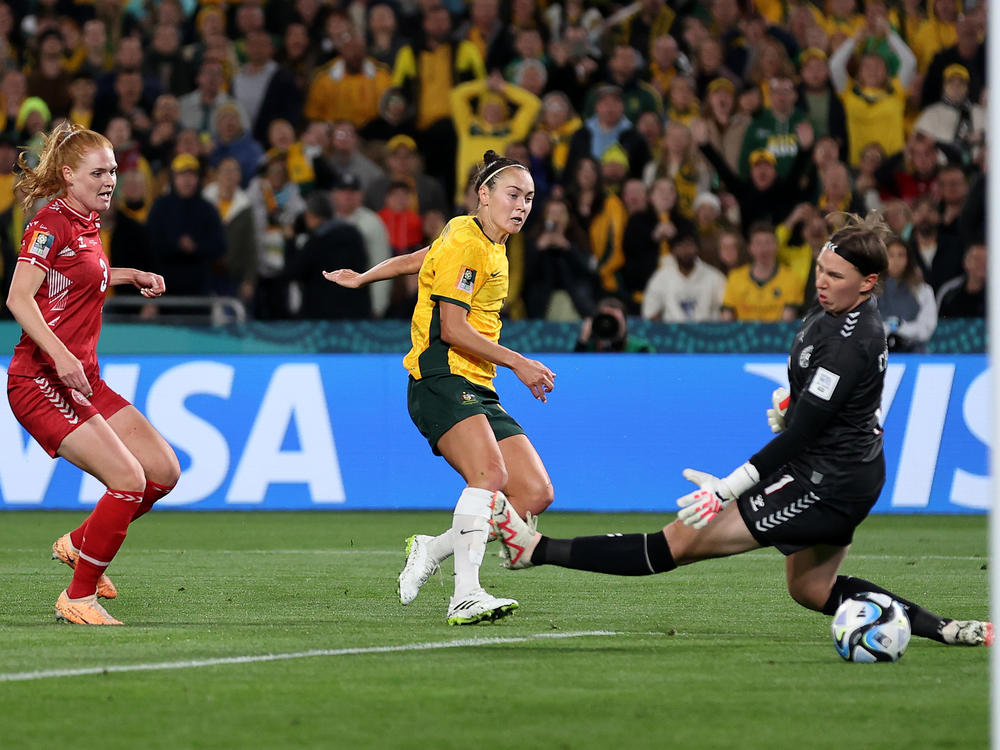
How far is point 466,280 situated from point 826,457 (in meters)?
1.89

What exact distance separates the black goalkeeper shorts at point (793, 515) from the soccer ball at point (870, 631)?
0.98 ft

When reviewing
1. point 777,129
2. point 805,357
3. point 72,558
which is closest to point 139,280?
point 72,558

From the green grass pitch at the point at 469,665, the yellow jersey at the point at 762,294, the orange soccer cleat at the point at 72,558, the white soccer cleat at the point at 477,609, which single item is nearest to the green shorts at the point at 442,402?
the white soccer cleat at the point at 477,609

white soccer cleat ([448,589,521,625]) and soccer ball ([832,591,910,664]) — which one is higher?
soccer ball ([832,591,910,664])

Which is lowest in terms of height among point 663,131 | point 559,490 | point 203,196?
point 559,490

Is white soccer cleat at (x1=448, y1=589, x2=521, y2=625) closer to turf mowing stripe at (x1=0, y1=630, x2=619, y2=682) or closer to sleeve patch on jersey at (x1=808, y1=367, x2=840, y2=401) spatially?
turf mowing stripe at (x1=0, y1=630, x2=619, y2=682)

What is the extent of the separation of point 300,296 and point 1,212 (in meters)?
3.45

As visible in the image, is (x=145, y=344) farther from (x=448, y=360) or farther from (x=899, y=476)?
(x=448, y=360)

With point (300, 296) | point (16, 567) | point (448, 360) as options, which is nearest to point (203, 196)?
point (300, 296)

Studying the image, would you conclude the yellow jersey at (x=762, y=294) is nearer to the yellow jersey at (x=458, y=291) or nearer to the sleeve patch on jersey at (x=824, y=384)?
the yellow jersey at (x=458, y=291)

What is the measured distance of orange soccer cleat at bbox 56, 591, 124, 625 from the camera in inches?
293

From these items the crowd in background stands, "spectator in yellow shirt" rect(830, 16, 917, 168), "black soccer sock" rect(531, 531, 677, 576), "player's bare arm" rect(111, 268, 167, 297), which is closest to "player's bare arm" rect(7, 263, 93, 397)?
"player's bare arm" rect(111, 268, 167, 297)

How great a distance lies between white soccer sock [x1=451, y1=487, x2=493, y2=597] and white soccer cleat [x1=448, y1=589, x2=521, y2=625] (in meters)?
0.04

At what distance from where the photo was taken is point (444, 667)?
20.0ft
